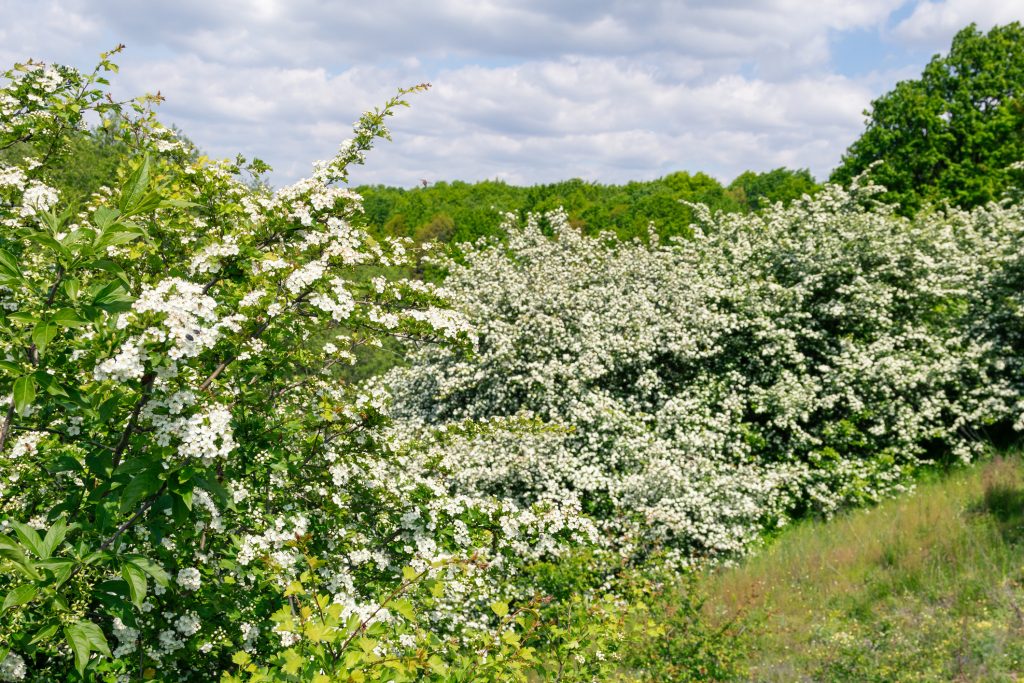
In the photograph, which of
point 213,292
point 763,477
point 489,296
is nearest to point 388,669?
point 213,292

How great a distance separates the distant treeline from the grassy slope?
23465 millimetres

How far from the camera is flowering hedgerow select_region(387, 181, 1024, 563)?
1291 centimetres

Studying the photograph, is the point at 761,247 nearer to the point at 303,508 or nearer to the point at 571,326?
the point at 571,326

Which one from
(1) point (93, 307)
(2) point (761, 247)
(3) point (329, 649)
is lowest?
(3) point (329, 649)

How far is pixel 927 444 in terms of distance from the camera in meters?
15.6

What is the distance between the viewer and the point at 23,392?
2.37 m

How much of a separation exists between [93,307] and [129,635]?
215 cm

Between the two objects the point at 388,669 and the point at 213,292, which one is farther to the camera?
the point at 213,292

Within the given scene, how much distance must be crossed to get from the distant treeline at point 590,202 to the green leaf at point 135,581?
32790mm

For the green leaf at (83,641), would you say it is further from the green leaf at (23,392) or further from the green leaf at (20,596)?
the green leaf at (23,392)

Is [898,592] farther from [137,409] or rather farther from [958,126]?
[958,126]

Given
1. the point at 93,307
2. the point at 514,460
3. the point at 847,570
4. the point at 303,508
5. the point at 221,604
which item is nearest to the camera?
the point at 93,307

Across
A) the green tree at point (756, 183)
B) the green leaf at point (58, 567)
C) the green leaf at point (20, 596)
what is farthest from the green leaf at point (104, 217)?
the green tree at point (756, 183)

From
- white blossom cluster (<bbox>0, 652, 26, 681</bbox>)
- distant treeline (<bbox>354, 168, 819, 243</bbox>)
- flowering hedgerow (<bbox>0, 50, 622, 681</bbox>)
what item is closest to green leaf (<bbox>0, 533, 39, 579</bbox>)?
flowering hedgerow (<bbox>0, 50, 622, 681</bbox>)
